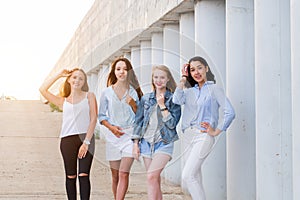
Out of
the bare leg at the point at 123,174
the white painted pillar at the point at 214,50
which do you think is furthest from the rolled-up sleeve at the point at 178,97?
the white painted pillar at the point at 214,50

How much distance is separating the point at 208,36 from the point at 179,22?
1775 millimetres

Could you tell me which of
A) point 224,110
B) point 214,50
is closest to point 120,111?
point 224,110

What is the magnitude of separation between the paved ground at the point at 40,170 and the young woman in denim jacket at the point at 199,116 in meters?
0.90

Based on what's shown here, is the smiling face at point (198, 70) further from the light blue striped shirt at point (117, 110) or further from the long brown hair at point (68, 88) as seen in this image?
the long brown hair at point (68, 88)

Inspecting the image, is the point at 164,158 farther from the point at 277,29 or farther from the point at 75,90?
the point at 277,29

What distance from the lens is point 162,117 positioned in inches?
230

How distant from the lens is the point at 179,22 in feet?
31.9

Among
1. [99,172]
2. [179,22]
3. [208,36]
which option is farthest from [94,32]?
[208,36]

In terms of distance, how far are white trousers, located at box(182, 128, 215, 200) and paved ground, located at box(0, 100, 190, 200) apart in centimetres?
87

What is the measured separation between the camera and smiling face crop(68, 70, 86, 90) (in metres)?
6.36

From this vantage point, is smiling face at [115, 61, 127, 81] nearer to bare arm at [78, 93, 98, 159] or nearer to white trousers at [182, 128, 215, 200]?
bare arm at [78, 93, 98, 159]

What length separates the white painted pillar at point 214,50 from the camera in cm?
784

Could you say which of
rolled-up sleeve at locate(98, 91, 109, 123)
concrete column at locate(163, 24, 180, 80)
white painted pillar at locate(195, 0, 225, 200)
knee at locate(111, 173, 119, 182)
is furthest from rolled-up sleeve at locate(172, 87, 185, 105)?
white painted pillar at locate(195, 0, 225, 200)

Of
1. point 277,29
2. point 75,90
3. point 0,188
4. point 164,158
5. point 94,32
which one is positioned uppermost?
point 94,32
